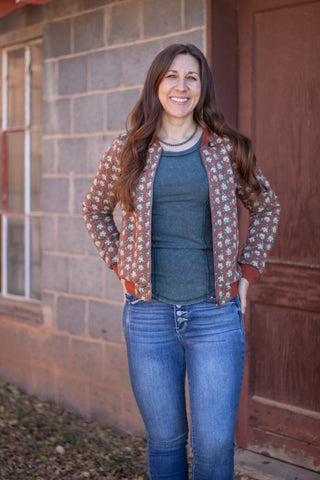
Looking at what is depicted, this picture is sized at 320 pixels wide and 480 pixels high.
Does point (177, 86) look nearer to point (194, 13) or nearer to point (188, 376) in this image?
point (188, 376)

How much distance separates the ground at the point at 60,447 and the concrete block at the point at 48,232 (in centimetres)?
120

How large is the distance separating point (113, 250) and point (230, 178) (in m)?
0.61

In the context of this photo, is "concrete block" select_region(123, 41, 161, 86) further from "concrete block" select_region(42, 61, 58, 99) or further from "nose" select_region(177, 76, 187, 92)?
"nose" select_region(177, 76, 187, 92)

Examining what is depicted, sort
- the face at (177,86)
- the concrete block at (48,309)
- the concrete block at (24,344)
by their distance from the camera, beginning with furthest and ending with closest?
the concrete block at (24,344)
the concrete block at (48,309)
the face at (177,86)

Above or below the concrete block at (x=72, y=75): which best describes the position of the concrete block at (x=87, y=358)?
below

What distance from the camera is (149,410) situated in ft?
7.29

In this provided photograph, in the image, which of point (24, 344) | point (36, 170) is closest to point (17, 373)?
point (24, 344)

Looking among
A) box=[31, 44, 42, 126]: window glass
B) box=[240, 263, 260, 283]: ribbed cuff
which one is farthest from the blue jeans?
box=[31, 44, 42, 126]: window glass

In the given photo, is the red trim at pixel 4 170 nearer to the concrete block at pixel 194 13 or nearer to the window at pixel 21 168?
the window at pixel 21 168

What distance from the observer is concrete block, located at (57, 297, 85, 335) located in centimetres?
408

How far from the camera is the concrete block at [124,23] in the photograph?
3.63 metres

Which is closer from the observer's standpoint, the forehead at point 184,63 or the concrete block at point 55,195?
the forehead at point 184,63

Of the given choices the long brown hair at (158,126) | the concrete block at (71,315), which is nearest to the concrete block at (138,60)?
the long brown hair at (158,126)

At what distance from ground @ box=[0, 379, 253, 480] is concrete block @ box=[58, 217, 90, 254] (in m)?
1.21
